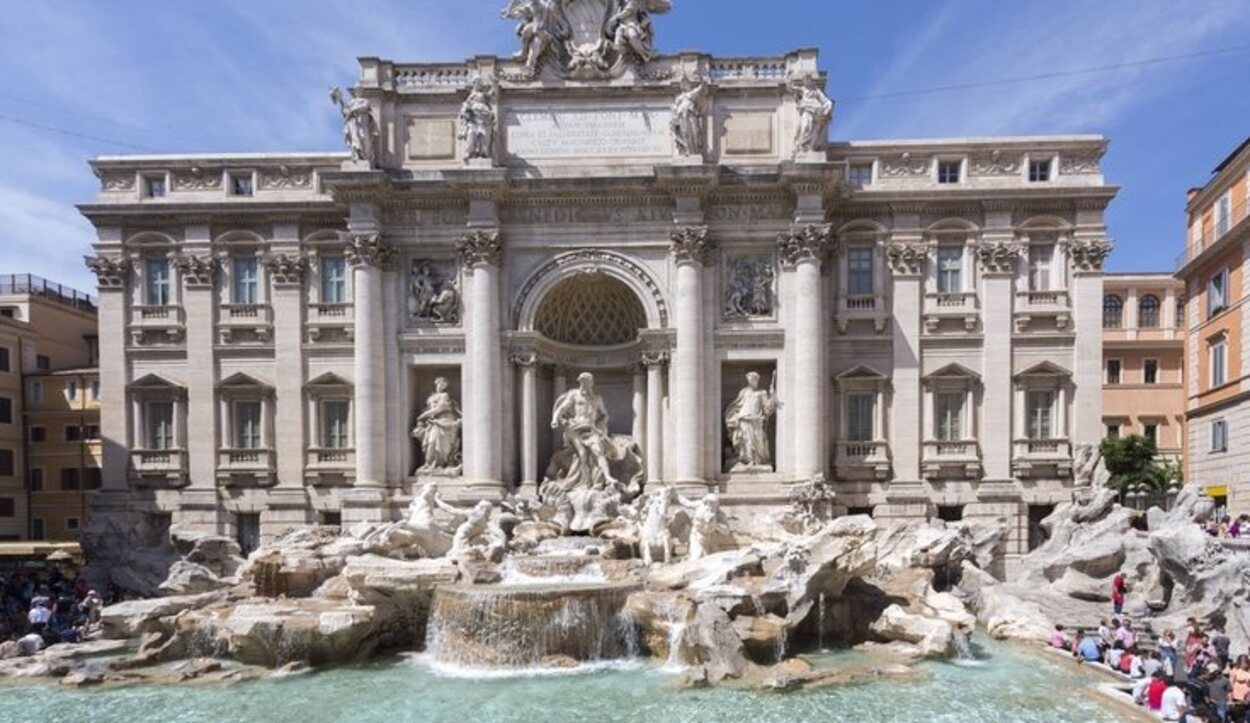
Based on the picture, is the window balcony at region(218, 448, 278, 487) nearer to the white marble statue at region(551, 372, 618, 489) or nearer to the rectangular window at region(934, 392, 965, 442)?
the white marble statue at region(551, 372, 618, 489)

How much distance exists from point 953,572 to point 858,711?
913 centimetres

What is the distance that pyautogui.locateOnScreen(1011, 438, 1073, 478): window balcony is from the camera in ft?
72.3

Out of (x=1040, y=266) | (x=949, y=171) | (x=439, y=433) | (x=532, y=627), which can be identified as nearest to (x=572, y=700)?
(x=532, y=627)

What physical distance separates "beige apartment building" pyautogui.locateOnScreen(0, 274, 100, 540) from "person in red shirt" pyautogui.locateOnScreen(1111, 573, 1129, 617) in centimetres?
3569

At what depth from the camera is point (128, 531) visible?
73.2 ft

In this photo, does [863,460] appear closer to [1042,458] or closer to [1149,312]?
[1042,458]

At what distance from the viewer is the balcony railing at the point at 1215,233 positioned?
23.6 meters

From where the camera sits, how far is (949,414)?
2256 cm

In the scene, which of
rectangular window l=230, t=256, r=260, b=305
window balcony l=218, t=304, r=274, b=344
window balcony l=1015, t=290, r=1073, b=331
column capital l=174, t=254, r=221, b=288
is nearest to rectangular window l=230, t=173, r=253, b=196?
rectangular window l=230, t=256, r=260, b=305

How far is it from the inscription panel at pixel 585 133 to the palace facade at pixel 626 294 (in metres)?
0.07

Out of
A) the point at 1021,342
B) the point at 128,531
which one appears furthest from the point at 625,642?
the point at 128,531

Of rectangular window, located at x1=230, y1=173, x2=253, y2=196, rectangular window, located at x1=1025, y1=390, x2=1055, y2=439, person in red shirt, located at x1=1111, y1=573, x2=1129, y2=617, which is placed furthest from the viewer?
rectangular window, located at x1=230, y1=173, x2=253, y2=196

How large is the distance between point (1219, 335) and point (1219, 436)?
3.63m

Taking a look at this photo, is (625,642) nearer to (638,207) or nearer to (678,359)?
(678,359)
